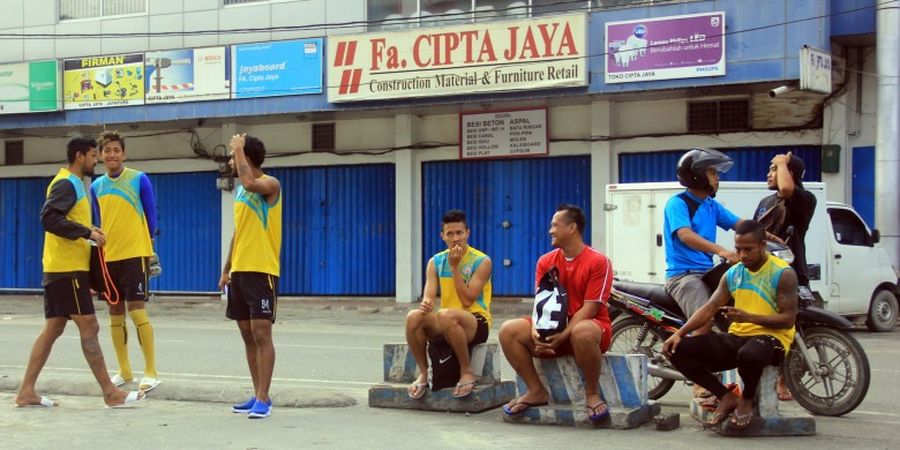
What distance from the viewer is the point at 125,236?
785 cm

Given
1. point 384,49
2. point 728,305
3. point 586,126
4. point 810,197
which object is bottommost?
point 728,305

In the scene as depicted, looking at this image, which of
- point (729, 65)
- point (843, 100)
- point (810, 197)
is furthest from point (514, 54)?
point (810, 197)

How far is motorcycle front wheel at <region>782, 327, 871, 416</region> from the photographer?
22.9 feet

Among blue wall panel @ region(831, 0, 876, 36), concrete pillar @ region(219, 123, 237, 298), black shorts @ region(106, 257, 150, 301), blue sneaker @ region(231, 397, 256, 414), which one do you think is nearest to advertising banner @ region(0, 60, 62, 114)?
concrete pillar @ region(219, 123, 237, 298)

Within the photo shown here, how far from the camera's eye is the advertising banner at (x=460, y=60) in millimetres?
17641

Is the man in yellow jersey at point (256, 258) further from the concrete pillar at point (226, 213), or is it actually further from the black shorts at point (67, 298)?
the concrete pillar at point (226, 213)

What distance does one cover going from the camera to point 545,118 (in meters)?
19.8

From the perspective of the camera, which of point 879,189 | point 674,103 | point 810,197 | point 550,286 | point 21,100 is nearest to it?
point 550,286

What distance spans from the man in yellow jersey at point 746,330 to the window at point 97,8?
18.4 meters

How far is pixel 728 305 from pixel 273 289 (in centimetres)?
304

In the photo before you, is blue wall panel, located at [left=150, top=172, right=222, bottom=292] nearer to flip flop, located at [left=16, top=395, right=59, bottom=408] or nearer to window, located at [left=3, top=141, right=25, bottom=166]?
window, located at [left=3, top=141, right=25, bottom=166]

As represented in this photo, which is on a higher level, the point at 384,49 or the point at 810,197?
the point at 384,49

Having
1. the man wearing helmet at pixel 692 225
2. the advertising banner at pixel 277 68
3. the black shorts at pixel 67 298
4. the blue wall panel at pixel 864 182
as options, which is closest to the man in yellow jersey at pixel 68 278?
the black shorts at pixel 67 298

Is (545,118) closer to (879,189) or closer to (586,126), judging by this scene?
(586,126)
